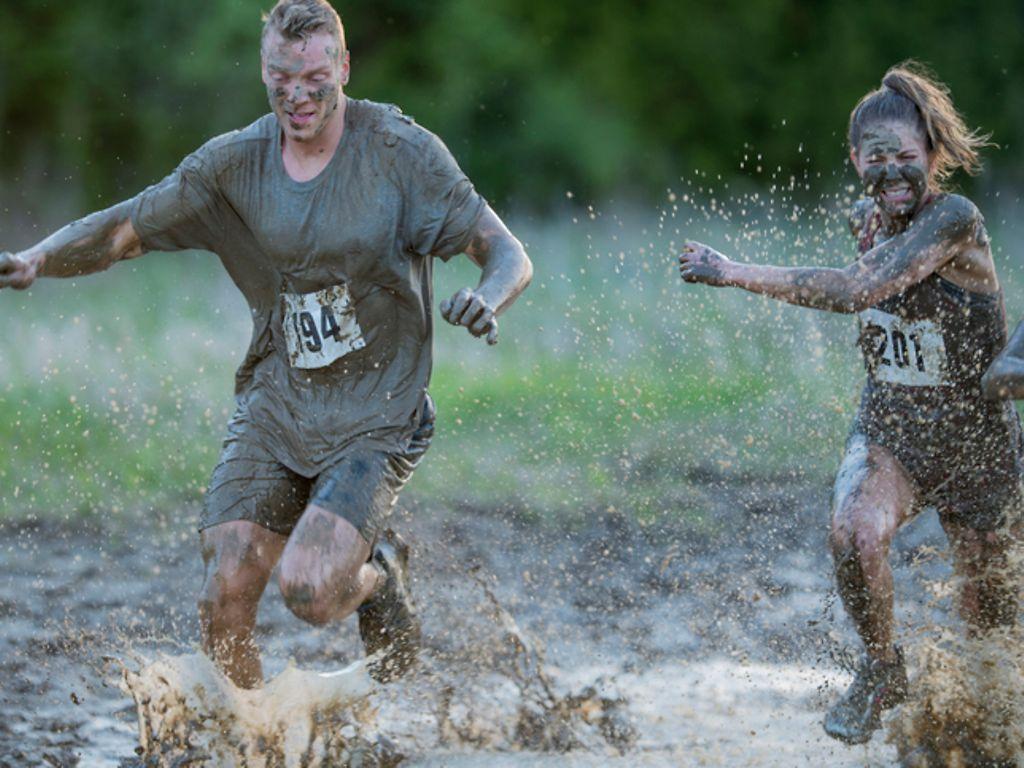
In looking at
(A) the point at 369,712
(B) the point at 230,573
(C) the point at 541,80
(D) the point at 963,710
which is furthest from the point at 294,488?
(C) the point at 541,80

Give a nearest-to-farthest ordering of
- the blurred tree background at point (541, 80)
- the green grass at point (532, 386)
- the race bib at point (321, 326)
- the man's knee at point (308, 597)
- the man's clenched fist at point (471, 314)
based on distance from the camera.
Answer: the man's clenched fist at point (471, 314) → the man's knee at point (308, 597) → the race bib at point (321, 326) → the green grass at point (532, 386) → the blurred tree background at point (541, 80)

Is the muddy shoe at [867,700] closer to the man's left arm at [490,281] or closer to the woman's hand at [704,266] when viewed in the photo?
the woman's hand at [704,266]

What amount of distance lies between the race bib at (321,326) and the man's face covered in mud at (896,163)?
4.86 ft

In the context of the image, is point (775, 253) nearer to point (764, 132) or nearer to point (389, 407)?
point (764, 132)

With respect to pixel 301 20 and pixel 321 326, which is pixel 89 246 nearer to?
pixel 321 326

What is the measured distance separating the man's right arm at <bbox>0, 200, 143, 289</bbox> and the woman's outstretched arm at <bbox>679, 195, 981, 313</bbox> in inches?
60.5

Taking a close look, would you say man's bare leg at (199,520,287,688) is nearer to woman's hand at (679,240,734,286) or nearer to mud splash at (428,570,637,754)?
mud splash at (428,570,637,754)

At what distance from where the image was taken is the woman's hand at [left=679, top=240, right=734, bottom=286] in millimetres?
4777

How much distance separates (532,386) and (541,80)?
5.55 meters

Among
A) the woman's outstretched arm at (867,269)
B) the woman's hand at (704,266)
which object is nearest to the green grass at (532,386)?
the woman's outstretched arm at (867,269)

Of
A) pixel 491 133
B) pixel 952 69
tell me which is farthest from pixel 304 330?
pixel 952 69

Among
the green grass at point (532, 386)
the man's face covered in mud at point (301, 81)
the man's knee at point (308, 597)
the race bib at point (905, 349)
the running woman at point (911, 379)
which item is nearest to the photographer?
the man's knee at point (308, 597)

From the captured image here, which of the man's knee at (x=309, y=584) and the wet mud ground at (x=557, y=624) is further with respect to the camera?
the wet mud ground at (x=557, y=624)

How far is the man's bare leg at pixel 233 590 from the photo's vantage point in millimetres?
4652
